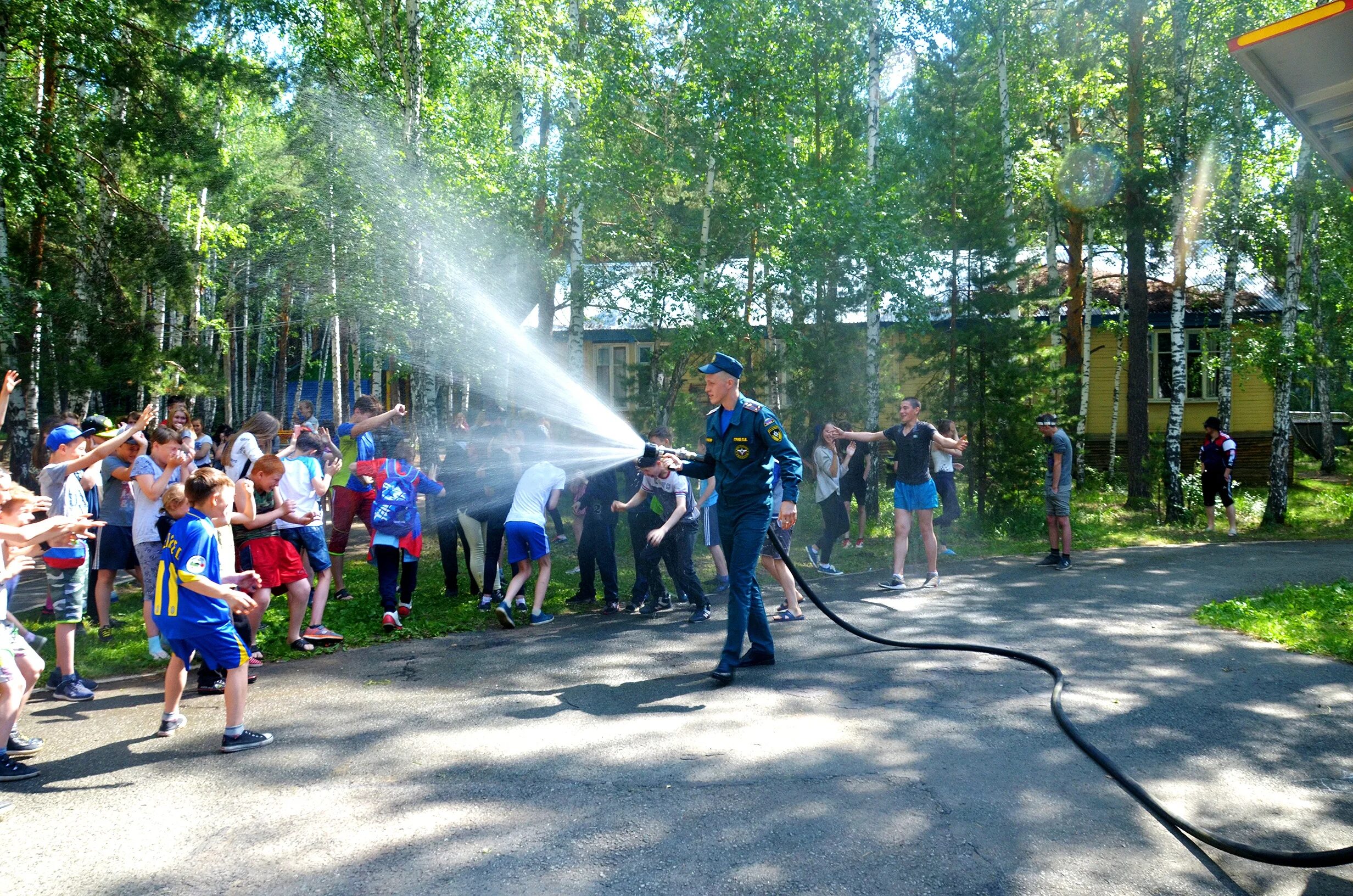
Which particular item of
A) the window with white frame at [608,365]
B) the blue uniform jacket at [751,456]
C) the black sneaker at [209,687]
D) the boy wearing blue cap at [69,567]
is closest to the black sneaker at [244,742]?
the black sneaker at [209,687]

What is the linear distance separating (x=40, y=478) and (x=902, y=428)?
7962 mm

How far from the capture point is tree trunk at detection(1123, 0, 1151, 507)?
17500 mm

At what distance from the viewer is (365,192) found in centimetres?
1510

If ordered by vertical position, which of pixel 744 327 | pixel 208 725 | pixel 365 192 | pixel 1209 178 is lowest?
pixel 208 725

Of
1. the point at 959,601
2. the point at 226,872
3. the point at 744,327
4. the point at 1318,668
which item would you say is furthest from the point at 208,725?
the point at 744,327

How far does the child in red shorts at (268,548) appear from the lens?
7.36 meters

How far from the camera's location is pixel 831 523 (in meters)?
11.9

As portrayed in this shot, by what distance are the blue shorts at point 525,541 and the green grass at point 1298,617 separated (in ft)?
19.5

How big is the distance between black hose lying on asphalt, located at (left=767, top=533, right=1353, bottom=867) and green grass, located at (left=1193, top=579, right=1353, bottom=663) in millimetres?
2291

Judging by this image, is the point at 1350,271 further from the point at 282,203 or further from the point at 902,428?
the point at 282,203

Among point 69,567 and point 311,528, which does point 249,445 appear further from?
point 69,567

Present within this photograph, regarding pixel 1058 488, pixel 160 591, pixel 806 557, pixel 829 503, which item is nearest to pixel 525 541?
pixel 160 591

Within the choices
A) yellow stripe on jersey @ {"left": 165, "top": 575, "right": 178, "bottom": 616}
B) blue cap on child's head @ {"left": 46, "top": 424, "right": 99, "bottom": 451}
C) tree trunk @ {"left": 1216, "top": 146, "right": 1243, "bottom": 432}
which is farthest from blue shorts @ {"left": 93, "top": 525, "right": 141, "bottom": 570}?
tree trunk @ {"left": 1216, "top": 146, "right": 1243, "bottom": 432}

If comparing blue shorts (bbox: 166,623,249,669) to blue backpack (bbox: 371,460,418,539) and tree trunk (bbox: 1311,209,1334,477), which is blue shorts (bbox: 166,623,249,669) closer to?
blue backpack (bbox: 371,460,418,539)
